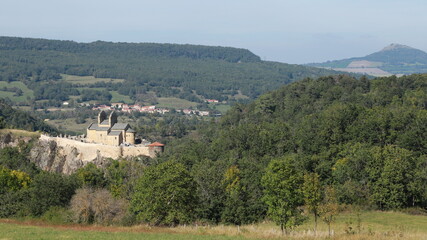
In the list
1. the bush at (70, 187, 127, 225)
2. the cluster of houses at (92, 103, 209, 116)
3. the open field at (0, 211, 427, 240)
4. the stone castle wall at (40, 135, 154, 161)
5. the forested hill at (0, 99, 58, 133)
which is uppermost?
the open field at (0, 211, 427, 240)

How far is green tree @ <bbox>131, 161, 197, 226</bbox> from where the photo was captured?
37062 mm

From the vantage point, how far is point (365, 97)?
84000mm

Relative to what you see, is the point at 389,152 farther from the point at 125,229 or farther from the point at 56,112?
the point at 56,112

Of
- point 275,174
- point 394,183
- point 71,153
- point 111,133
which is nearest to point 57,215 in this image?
point 275,174

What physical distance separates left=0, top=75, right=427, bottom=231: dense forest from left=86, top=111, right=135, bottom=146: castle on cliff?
5.90m

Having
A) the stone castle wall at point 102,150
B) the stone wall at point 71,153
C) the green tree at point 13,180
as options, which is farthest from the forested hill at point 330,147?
the green tree at point 13,180

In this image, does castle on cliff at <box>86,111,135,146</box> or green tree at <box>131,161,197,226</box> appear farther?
castle on cliff at <box>86,111,135,146</box>

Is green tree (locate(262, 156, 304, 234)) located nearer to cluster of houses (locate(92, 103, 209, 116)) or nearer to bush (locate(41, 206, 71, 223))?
bush (locate(41, 206, 71, 223))

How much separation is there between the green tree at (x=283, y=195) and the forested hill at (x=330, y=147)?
494cm

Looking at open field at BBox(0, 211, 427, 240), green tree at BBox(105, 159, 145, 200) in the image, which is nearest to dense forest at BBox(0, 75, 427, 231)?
green tree at BBox(105, 159, 145, 200)

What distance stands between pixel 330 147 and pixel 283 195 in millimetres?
26892

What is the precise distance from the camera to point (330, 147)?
62656mm

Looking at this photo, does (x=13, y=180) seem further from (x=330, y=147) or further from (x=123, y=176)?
(x=330, y=147)

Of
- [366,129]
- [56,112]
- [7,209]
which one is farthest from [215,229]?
[56,112]
